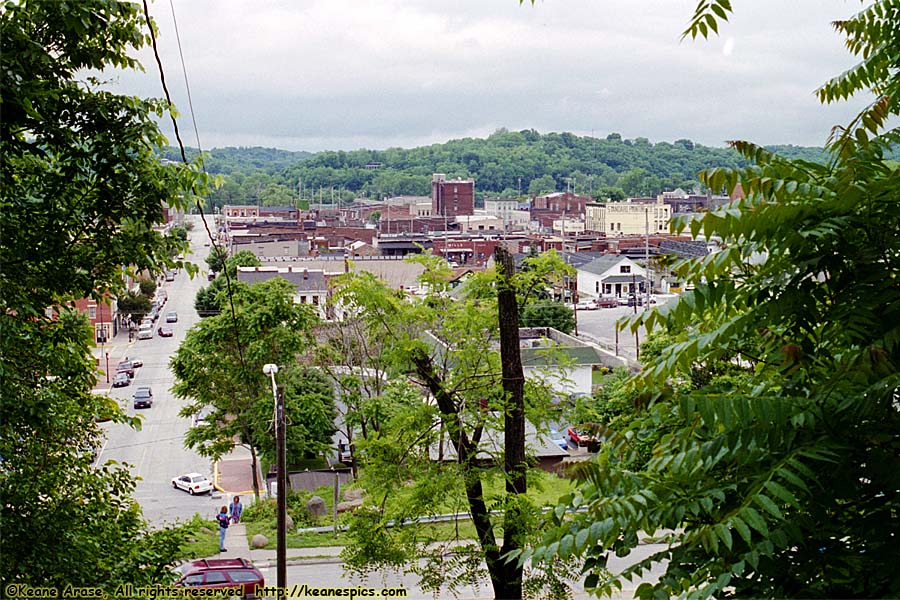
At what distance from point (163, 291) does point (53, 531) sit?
15306mm

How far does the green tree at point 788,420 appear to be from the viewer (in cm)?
120

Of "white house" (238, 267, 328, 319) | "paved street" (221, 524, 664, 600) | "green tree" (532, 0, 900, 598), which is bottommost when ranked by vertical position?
"paved street" (221, 524, 664, 600)

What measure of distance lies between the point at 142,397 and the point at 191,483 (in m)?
2.26

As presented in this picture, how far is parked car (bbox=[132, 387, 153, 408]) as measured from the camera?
577 inches

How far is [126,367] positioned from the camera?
539 inches

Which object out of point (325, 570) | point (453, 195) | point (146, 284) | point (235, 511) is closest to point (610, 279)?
point (235, 511)

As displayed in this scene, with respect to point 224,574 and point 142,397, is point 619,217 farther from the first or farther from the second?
point 224,574

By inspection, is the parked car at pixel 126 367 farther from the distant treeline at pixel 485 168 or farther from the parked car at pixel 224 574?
the distant treeline at pixel 485 168

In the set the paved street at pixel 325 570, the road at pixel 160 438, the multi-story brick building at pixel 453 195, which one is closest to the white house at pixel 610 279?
the road at pixel 160 438

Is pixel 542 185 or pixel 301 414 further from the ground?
pixel 542 185

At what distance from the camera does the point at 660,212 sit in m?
28.8

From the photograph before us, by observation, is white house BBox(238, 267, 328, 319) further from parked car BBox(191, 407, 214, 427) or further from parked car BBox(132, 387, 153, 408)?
parked car BBox(132, 387, 153, 408)

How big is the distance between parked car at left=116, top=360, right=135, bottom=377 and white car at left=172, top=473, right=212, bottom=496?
5.99ft

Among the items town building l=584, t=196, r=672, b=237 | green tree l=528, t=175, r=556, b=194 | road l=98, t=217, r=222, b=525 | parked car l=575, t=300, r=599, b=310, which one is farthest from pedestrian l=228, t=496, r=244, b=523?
green tree l=528, t=175, r=556, b=194
